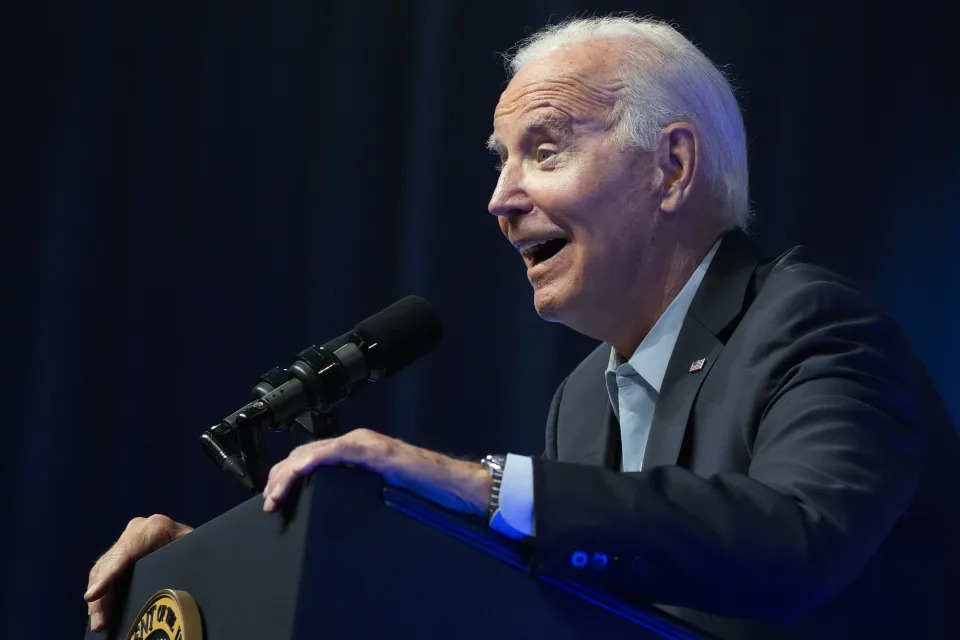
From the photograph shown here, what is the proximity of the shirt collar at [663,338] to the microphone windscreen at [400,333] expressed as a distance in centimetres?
46

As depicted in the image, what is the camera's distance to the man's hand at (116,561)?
52.9 inches

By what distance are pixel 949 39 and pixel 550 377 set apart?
1.41m

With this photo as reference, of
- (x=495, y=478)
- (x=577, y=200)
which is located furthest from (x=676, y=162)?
(x=495, y=478)

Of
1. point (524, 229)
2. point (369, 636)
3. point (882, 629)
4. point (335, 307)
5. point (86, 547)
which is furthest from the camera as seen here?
point (335, 307)

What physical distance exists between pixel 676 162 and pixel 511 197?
298mm

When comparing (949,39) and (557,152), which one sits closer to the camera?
(557,152)

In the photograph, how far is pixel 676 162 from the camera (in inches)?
76.2

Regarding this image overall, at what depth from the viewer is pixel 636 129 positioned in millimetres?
1908

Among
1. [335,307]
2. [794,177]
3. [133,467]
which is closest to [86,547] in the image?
[133,467]

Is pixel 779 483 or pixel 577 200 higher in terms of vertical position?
pixel 577 200

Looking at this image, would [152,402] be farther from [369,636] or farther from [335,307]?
[369,636]

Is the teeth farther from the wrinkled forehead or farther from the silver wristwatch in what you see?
the silver wristwatch

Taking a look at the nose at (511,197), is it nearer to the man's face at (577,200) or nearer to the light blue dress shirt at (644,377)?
the man's face at (577,200)

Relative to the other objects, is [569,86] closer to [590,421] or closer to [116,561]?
[590,421]
